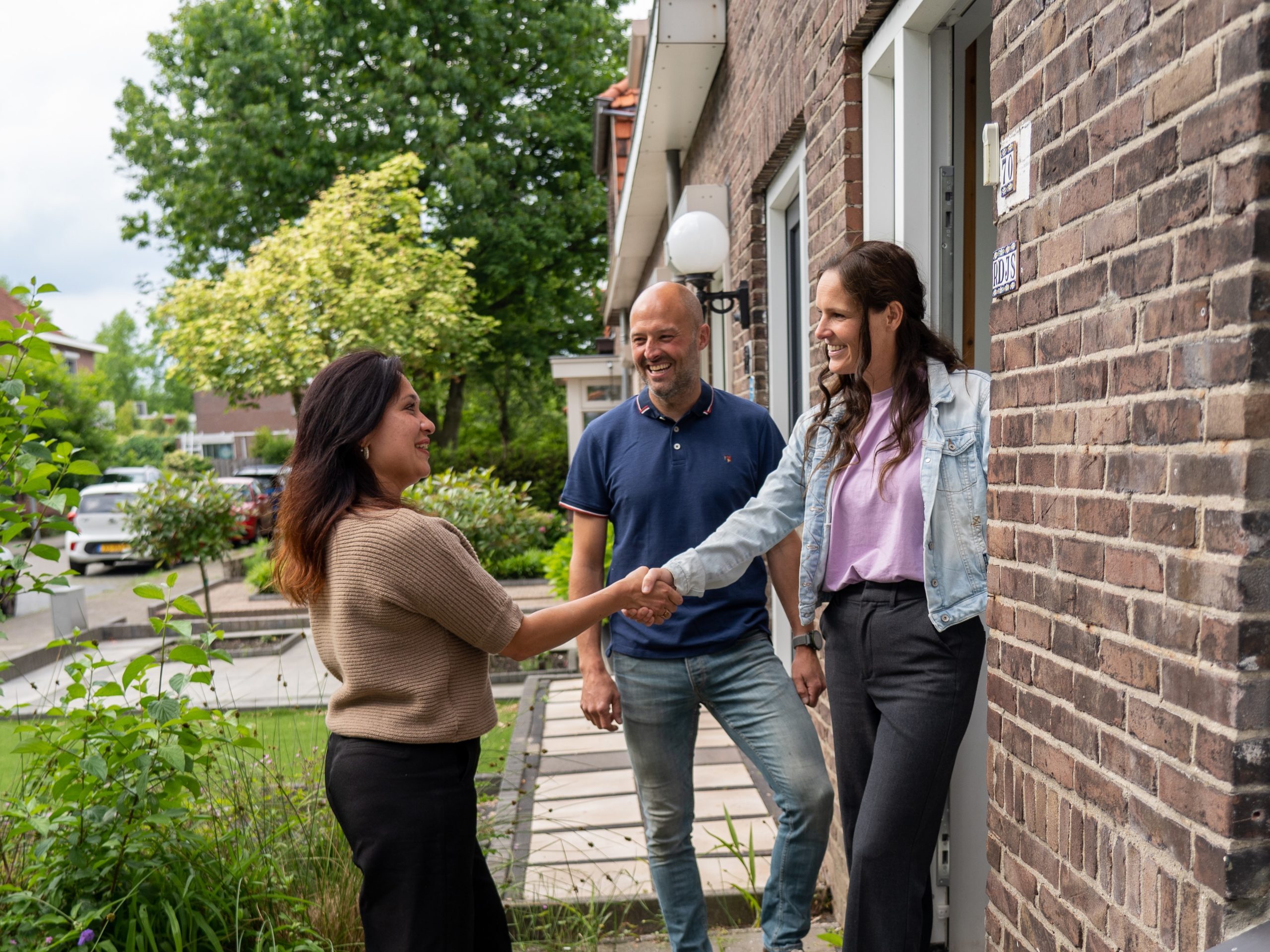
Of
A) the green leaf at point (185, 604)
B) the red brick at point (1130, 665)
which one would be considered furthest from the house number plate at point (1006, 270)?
the green leaf at point (185, 604)

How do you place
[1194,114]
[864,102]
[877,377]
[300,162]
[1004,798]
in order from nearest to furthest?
[1194,114], [1004,798], [877,377], [864,102], [300,162]

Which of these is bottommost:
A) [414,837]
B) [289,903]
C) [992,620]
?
[289,903]

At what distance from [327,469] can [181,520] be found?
9868 millimetres

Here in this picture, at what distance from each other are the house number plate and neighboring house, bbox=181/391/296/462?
55.7m

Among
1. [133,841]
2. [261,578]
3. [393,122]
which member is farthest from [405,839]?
[393,122]

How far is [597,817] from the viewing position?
171 inches

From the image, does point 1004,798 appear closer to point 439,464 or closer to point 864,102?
point 864,102

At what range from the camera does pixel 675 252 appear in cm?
538

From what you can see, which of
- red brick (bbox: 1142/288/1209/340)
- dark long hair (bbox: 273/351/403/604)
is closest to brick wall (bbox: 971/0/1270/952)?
red brick (bbox: 1142/288/1209/340)

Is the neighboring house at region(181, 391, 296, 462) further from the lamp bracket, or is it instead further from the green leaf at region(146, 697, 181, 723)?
the green leaf at region(146, 697, 181, 723)

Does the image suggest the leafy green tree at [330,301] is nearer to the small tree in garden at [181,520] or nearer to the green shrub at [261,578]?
the green shrub at [261,578]

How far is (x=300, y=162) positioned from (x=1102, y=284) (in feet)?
72.6

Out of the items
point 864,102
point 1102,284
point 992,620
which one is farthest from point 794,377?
point 1102,284

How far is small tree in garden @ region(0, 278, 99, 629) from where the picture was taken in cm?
259
